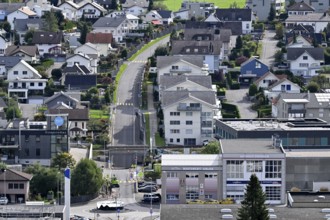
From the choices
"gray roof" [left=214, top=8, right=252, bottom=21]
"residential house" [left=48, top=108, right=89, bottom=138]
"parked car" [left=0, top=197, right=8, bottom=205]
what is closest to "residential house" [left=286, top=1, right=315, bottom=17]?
"gray roof" [left=214, top=8, right=252, bottom=21]

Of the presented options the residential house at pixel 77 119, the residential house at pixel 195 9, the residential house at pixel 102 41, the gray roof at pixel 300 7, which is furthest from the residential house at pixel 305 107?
the residential house at pixel 195 9

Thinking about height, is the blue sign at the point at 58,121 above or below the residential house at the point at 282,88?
below

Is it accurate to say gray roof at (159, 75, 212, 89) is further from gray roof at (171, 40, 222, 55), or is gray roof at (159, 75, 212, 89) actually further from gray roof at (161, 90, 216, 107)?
gray roof at (171, 40, 222, 55)

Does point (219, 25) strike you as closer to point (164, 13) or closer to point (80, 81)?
point (164, 13)

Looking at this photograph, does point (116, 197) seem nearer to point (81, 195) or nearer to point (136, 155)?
point (81, 195)

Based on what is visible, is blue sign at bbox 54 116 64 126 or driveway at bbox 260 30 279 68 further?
driveway at bbox 260 30 279 68

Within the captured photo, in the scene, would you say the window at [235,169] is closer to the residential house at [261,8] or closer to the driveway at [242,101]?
the driveway at [242,101]
